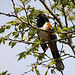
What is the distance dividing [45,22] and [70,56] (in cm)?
171

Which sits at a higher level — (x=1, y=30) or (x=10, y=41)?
(x=1, y=30)

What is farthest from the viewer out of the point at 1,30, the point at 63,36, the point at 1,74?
the point at 1,74

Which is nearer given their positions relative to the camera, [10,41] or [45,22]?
[10,41]

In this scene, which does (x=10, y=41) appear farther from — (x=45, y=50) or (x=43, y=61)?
(x=45, y=50)

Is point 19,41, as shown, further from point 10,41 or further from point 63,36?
point 63,36

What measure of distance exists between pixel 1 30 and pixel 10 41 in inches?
10.6

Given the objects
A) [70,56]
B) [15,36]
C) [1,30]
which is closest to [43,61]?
[70,56]

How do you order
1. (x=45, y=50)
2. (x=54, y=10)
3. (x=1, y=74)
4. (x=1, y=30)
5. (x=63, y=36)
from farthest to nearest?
(x=45, y=50) < (x=54, y=10) < (x=1, y=74) < (x=1, y=30) < (x=63, y=36)

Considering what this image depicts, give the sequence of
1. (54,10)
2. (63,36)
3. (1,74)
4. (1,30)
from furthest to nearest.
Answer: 1. (54,10)
2. (1,74)
3. (1,30)
4. (63,36)

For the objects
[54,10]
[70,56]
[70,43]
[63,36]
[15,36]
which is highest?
[54,10]

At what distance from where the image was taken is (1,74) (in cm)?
320

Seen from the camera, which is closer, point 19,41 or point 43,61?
point 19,41

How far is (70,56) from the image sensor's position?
3115 millimetres

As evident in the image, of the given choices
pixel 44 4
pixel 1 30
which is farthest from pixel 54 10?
pixel 1 30
